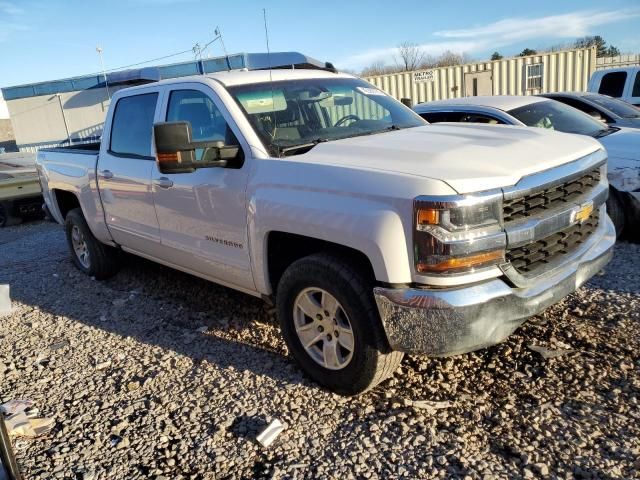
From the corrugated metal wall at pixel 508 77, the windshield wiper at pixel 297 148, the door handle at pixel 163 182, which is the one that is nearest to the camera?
the windshield wiper at pixel 297 148

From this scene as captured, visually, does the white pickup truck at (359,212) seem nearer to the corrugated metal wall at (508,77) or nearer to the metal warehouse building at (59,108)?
the corrugated metal wall at (508,77)

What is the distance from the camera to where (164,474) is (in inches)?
104

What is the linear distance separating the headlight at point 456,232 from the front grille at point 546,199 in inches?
5.0

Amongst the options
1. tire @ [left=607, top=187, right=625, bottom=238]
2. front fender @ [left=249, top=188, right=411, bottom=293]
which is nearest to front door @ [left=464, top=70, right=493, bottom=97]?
tire @ [left=607, top=187, right=625, bottom=238]

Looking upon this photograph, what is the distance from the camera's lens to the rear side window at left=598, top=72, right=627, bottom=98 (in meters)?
10.9

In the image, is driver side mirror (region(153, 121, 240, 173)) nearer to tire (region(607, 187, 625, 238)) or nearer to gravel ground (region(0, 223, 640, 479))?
gravel ground (region(0, 223, 640, 479))

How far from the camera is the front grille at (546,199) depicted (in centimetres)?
269

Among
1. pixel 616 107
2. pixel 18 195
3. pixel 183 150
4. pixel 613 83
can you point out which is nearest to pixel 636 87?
pixel 613 83

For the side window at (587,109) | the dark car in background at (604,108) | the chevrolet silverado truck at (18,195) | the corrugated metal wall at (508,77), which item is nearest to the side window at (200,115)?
the dark car in background at (604,108)

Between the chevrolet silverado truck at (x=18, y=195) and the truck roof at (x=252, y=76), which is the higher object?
the truck roof at (x=252, y=76)

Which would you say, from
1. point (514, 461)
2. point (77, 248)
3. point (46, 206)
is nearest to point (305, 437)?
point (514, 461)

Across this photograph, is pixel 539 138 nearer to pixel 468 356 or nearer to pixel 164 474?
pixel 468 356

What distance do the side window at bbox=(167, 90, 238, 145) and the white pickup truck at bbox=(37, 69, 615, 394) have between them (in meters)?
0.01

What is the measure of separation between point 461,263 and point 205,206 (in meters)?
1.87
